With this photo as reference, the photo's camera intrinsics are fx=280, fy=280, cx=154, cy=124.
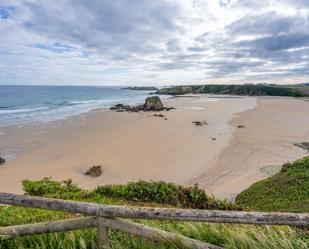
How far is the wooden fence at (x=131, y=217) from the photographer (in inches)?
138

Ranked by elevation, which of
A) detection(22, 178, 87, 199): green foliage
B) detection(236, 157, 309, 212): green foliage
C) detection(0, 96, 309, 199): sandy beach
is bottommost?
detection(0, 96, 309, 199): sandy beach

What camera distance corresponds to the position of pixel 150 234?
3.91m

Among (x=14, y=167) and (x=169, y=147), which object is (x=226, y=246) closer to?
(x=14, y=167)

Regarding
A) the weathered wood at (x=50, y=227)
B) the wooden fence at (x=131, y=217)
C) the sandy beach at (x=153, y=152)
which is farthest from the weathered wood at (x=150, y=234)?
the sandy beach at (x=153, y=152)

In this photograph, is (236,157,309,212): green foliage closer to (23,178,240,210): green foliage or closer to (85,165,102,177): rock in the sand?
(23,178,240,210): green foliage

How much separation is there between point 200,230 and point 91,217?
5.61 feet

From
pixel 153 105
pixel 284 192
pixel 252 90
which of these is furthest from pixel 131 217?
pixel 252 90

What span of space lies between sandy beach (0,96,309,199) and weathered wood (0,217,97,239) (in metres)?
9.78

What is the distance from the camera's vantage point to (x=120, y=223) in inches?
152

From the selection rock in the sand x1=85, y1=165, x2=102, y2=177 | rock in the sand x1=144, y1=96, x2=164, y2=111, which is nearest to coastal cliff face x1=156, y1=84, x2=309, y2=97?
rock in the sand x1=144, y1=96, x2=164, y2=111

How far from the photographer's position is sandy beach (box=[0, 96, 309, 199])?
50.3 feet

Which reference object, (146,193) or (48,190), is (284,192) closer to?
(146,193)

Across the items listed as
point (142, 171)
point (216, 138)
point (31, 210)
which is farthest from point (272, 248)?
point (216, 138)

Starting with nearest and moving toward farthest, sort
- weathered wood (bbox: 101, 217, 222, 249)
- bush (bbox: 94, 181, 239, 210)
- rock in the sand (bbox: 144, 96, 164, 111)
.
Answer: weathered wood (bbox: 101, 217, 222, 249), bush (bbox: 94, 181, 239, 210), rock in the sand (bbox: 144, 96, 164, 111)
